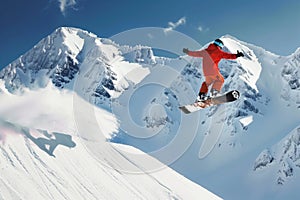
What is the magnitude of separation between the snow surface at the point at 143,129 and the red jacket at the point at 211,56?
341 inches

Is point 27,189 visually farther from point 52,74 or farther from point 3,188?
point 52,74

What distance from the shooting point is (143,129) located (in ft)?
500

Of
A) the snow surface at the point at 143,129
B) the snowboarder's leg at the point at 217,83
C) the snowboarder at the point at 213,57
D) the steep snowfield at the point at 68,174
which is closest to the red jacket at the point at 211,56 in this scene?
the snowboarder at the point at 213,57

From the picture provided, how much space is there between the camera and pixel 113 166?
35.6m

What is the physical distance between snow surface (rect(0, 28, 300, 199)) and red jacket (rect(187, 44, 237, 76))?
28.5ft

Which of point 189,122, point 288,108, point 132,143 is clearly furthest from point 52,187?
point 189,122

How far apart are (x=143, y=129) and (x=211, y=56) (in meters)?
140

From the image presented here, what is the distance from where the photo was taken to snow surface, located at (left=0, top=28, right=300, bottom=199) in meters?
31.7

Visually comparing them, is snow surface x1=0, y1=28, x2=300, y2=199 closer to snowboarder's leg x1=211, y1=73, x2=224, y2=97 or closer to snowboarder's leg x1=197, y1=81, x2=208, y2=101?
snowboarder's leg x1=197, y1=81, x2=208, y2=101

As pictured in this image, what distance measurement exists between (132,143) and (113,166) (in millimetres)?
78954

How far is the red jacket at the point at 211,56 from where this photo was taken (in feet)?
41.4

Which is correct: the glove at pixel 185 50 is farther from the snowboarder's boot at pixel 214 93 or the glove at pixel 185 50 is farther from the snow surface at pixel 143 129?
the snow surface at pixel 143 129

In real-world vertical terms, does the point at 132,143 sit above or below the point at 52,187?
above

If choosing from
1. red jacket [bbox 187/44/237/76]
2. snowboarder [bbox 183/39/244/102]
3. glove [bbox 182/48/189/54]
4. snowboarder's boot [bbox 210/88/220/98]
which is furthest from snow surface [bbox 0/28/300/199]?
glove [bbox 182/48/189/54]
